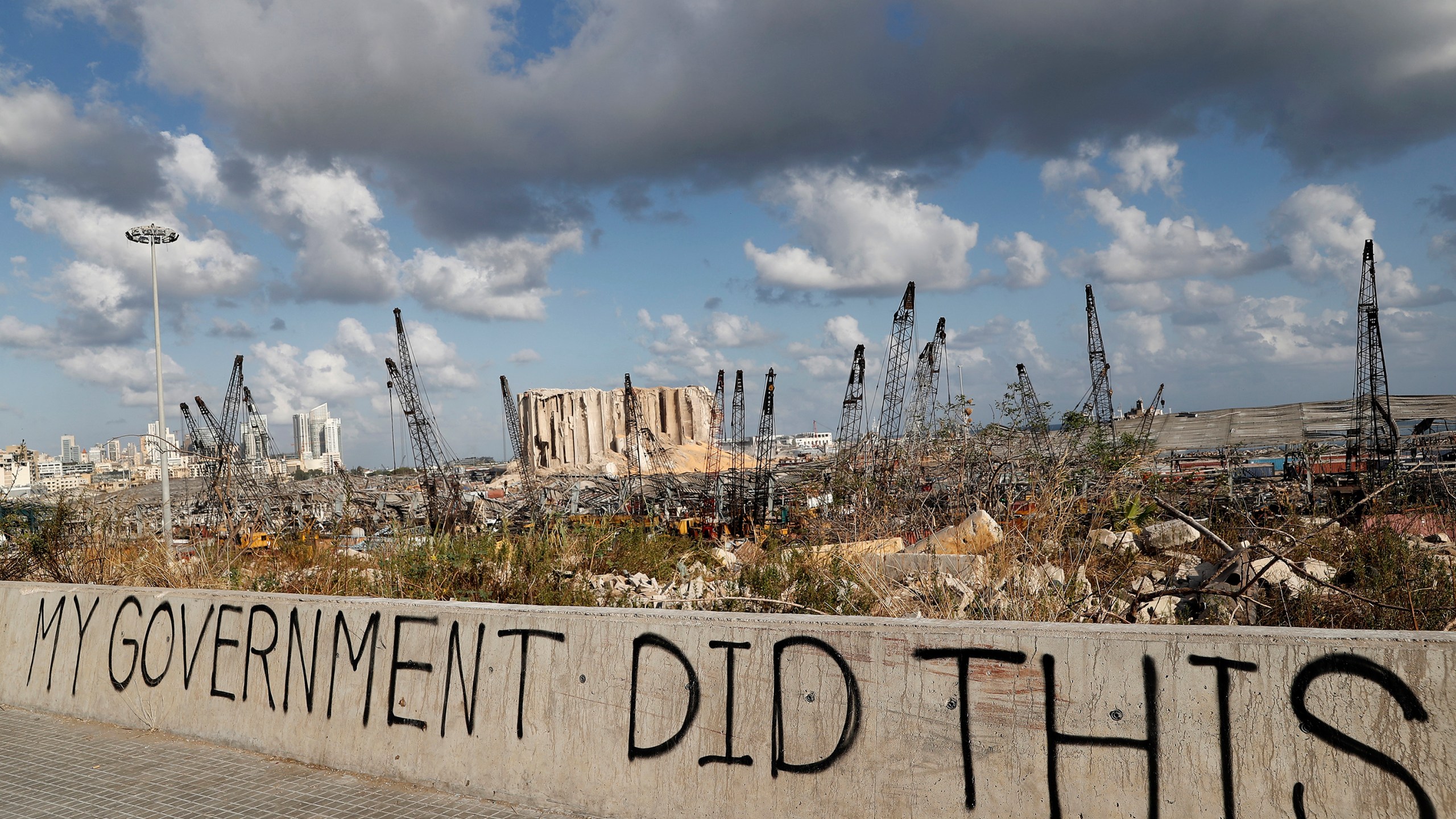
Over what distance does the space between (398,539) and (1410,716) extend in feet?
24.0

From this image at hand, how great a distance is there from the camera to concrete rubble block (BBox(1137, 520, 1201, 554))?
10914 millimetres

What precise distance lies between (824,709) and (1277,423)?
43.9 meters

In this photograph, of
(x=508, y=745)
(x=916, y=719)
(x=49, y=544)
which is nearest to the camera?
(x=916, y=719)

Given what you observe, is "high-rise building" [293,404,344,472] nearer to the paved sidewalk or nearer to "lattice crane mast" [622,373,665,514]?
"lattice crane mast" [622,373,665,514]

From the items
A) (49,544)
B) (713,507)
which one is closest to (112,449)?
(713,507)

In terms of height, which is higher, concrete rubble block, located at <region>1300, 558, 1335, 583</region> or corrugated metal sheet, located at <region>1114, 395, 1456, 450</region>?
corrugated metal sheet, located at <region>1114, 395, 1456, 450</region>

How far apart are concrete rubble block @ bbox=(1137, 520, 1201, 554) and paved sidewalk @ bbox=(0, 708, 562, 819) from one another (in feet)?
28.9

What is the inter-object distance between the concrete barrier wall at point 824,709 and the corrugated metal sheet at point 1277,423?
123ft

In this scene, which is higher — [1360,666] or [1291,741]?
[1360,666]

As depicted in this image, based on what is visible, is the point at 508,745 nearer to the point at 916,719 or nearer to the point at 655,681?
the point at 655,681

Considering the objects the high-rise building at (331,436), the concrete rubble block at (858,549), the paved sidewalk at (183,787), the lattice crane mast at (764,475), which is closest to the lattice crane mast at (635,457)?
the lattice crane mast at (764,475)

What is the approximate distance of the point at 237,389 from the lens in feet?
177

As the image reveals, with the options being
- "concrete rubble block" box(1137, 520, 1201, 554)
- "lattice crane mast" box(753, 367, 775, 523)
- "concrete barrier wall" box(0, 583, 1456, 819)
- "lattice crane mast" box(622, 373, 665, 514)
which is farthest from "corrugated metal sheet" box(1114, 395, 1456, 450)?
"concrete barrier wall" box(0, 583, 1456, 819)

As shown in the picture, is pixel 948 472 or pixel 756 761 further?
pixel 948 472
